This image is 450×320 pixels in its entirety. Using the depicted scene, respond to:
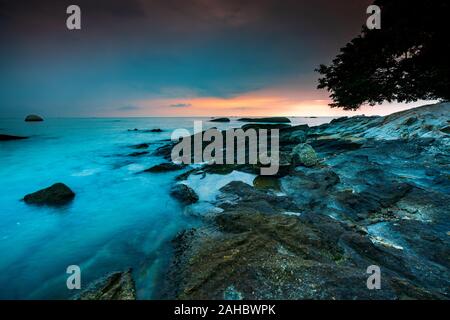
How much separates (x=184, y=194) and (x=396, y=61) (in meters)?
19.0

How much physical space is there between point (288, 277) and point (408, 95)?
1946cm

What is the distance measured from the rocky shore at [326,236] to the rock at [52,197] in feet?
21.5

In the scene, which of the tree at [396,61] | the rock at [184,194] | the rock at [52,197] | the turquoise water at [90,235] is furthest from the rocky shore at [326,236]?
the tree at [396,61]

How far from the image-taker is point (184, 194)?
911cm

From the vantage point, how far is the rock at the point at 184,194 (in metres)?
8.50

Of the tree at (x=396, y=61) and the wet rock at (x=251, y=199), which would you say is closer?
the wet rock at (x=251, y=199)

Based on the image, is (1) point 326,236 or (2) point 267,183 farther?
(2) point 267,183

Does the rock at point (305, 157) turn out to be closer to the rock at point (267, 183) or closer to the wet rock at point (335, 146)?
the rock at point (267, 183)

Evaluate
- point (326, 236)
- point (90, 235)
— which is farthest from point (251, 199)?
point (90, 235)

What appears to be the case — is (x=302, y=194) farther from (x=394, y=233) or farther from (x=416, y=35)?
(x=416, y=35)

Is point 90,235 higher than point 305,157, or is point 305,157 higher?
point 305,157

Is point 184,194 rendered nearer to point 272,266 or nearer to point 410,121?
point 272,266

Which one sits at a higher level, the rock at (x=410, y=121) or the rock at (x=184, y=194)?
the rock at (x=410, y=121)
